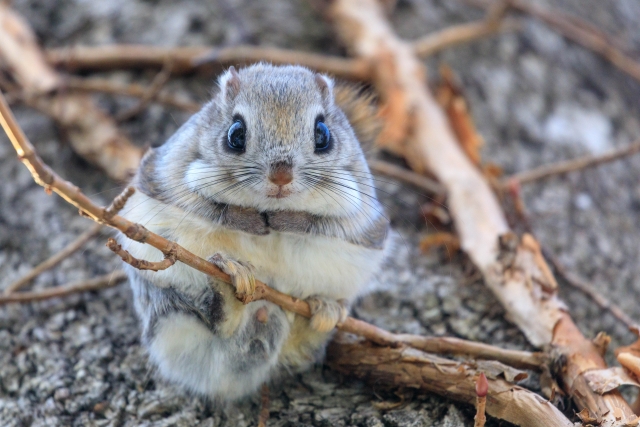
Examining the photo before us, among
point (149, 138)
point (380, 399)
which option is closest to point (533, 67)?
point (149, 138)

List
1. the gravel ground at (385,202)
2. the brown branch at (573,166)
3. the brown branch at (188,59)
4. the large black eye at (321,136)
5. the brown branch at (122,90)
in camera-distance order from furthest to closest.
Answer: the brown branch at (188,59) < the brown branch at (122,90) < the brown branch at (573,166) < the gravel ground at (385,202) < the large black eye at (321,136)

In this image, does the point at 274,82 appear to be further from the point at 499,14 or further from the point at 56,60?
the point at 499,14

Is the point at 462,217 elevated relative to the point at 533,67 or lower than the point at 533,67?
lower

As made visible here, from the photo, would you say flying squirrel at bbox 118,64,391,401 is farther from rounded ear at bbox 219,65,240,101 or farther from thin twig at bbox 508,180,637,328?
thin twig at bbox 508,180,637,328

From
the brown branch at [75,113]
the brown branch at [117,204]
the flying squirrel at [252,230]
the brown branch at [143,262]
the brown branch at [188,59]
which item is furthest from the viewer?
the brown branch at [188,59]

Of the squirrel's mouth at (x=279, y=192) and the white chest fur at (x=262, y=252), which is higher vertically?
the squirrel's mouth at (x=279, y=192)

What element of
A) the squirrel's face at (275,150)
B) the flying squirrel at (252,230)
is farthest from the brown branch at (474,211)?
the squirrel's face at (275,150)

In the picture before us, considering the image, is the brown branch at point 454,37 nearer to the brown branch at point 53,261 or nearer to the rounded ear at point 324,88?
the rounded ear at point 324,88

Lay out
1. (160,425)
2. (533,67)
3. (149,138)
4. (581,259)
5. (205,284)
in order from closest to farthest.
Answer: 1. (205,284)
2. (160,425)
3. (581,259)
4. (149,138)
5. (533,67)
